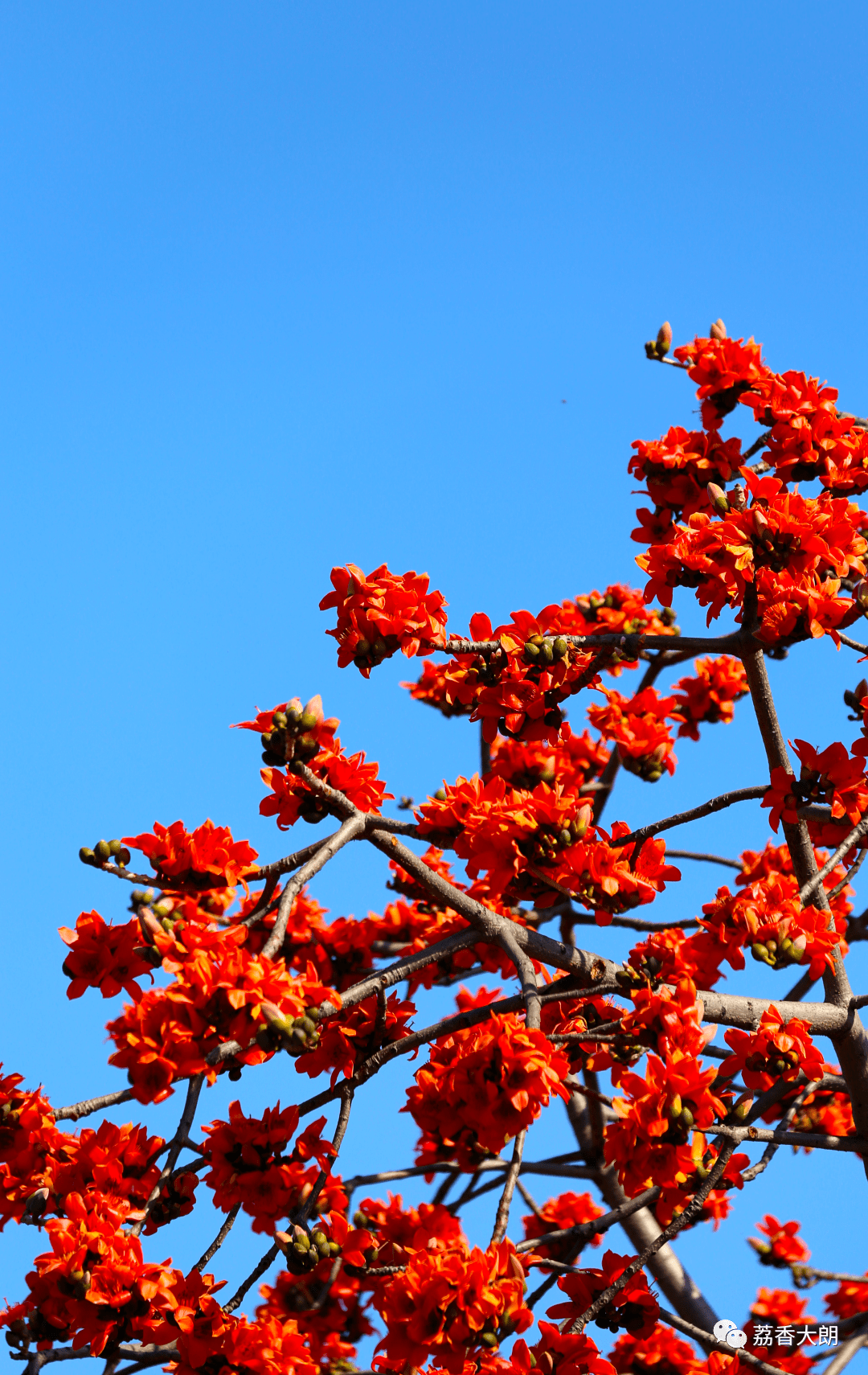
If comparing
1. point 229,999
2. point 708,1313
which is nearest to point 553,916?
point 708,1313

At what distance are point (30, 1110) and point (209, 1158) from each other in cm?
78

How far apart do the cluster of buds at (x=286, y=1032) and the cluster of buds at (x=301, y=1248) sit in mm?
723

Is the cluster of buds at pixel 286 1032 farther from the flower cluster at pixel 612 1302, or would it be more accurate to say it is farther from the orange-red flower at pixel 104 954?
the flower cluster at pixel 612 1302

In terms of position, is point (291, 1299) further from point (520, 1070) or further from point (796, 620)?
point (796, 620)

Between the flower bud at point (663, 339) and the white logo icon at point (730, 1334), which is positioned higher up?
the flower bud at point (663, 339)

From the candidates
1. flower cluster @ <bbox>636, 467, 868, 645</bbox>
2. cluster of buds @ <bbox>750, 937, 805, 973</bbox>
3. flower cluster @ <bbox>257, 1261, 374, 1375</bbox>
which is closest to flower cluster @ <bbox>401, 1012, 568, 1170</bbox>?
cluster of buds @ <bbox>750, 937, 805, 973</bbox>

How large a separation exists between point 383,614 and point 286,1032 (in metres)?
1.40

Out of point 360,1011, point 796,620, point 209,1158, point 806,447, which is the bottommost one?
point 209,1158

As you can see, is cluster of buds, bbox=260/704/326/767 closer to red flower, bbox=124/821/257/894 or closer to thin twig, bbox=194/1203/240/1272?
red flower, bbox=124/821/257/894

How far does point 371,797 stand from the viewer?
3.71m

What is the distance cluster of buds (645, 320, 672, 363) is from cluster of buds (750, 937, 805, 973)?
278 cm

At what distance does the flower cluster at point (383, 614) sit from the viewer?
3.68 m

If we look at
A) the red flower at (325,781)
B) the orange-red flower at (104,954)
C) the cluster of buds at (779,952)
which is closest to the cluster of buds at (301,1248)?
the orange-red flower at (104,954)

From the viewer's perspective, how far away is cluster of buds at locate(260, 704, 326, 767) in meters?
3.39
